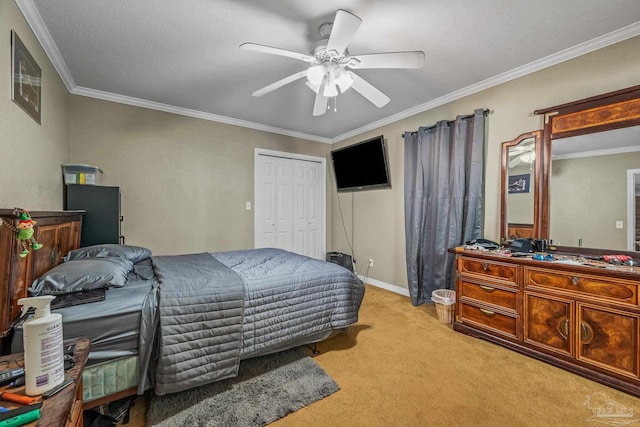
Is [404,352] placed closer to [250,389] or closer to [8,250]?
[250,389]

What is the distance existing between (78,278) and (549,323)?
313cm

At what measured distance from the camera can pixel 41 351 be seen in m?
0.77

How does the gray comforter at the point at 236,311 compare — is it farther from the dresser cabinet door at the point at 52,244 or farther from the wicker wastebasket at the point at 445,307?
the wicker wastebasket at the point at 445,307

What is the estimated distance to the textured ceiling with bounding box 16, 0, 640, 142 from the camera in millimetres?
1782

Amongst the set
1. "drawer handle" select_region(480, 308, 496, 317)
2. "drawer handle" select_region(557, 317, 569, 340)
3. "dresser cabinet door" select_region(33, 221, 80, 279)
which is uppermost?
"dresser cabinet door" select_region(33, 221, 80, 279)

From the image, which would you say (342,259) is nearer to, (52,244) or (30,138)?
(52,244)

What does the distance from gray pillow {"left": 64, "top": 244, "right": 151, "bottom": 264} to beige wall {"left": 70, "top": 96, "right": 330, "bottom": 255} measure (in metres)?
1.07

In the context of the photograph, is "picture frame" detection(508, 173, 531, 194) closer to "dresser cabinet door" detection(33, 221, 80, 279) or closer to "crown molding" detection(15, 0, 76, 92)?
"dresser cabinet door" detection(33, 221, 80, 279)

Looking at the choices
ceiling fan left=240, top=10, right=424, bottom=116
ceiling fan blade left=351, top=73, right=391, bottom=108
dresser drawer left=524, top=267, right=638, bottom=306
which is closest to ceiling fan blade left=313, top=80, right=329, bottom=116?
ceiling fan left=240, top=10, right=424, bottom=116

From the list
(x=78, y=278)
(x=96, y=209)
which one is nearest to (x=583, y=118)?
(x=78, y=278)

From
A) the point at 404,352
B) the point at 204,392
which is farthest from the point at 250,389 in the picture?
the point at 404,352

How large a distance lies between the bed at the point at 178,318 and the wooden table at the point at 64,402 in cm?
41

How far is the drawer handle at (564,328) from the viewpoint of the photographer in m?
1.94

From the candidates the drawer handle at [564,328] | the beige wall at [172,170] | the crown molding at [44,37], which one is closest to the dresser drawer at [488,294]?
the drawer handle at [564,328]
